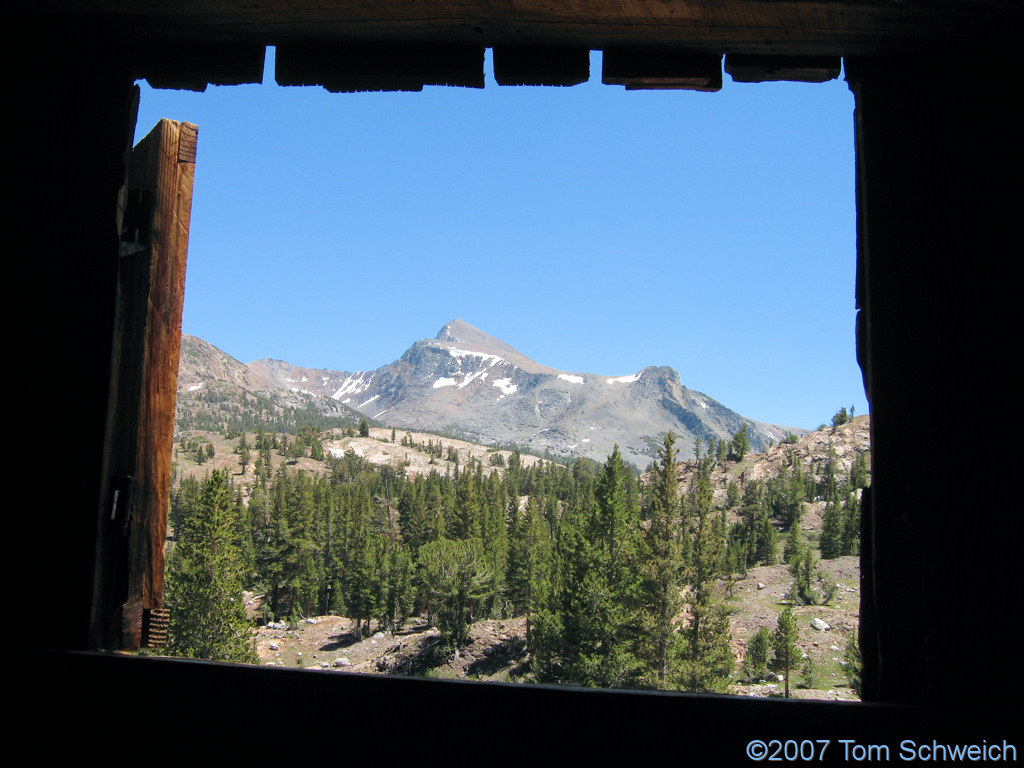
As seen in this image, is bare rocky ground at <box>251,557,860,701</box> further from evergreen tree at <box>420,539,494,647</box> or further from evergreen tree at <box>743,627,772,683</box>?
evergreen tree at <box>420,539,494,647</box>

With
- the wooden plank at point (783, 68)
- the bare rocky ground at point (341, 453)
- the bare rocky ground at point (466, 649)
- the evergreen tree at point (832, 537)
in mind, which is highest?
the bare rocky ground at point (341, 453)

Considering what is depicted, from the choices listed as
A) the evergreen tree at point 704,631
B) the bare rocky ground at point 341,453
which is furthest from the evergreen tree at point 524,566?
the bare rocky ground at point 341,453

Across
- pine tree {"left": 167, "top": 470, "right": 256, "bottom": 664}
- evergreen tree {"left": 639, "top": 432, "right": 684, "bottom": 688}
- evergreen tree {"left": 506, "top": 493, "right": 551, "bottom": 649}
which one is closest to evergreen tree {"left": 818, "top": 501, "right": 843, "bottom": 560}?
evergreen tree {"left": 506, "top": 493, "right": 551, "bottom": 649}

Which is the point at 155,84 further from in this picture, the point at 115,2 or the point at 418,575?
the point at 418,575

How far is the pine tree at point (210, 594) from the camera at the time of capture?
32031mm

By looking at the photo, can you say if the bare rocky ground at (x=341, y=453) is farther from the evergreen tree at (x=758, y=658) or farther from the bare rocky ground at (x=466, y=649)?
the evergreen tree at (x=758, y=658)

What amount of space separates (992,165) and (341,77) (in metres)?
1.93

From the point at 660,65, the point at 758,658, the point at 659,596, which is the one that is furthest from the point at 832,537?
the point at 660,65

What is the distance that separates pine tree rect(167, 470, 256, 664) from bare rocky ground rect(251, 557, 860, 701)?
17.0 meters

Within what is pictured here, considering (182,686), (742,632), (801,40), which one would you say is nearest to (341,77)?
(801,40)

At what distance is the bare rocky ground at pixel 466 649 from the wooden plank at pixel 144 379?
47.9 metres

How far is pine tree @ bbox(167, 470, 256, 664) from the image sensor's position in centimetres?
3203

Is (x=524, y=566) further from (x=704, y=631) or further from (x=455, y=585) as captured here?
(x=704, y=631)

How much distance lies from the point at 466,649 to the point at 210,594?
84.8ft
